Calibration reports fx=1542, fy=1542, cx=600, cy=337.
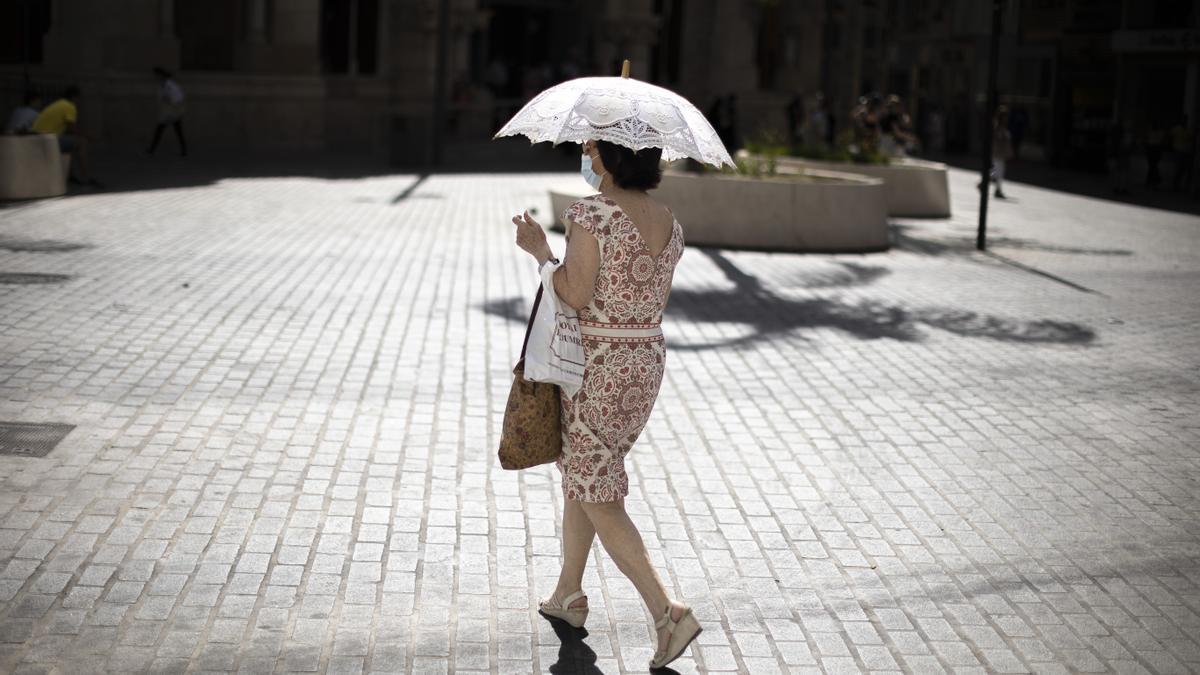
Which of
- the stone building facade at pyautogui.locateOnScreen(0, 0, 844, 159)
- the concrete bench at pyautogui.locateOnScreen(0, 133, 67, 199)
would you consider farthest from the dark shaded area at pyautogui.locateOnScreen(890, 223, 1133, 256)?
the stone building facade at pyautogui.locateOnScreen(0, 0, 844, 159)

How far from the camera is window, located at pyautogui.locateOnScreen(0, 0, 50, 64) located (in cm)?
2911

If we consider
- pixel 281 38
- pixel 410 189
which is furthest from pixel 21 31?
pixel 410 189

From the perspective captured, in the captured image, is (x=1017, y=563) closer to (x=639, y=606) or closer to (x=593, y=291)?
(x=639, y=606)

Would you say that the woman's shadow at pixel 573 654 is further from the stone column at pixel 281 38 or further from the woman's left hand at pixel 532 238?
the stone column at pixel 281 38

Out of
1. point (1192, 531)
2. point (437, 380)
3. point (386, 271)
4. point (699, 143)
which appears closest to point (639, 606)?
point (699, 143)

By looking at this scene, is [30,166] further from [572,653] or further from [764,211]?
[572,653]

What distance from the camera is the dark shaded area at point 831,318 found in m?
11.9

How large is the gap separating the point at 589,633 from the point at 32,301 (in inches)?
296

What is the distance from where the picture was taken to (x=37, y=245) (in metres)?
14.6

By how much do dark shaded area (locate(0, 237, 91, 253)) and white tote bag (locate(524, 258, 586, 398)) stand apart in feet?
34.3

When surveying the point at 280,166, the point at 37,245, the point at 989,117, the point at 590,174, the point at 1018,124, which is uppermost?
the point at 1018,124

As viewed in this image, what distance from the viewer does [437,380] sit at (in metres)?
9.41

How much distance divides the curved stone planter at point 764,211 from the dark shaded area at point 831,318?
143 inches

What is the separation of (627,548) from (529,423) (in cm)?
52
